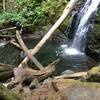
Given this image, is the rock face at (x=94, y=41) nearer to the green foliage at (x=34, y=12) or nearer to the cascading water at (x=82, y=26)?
the cascading water at (x=82, y=26)

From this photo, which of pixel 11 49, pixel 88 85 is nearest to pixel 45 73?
pixel 88 85

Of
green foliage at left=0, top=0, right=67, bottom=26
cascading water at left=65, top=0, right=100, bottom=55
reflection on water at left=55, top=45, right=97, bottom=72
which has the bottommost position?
reflection on water at left=55, top=45, right=97, bottom=72

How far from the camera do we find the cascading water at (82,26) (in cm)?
1445

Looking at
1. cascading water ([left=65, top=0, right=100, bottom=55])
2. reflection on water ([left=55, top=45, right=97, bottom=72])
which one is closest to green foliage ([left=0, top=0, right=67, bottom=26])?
cascading water ([left=65, top=0, right=100, bottom=55])

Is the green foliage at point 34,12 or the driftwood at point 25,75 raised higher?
the green foliage at point 34,12

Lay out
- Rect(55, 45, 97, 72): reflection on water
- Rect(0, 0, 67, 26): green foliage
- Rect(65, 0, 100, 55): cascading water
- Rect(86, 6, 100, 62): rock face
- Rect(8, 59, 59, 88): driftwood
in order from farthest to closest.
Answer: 1. Rect(0, 0, 67, 26): green foliage
2. Rect(65, 0, 100, 55): cascading water
3. Rect(86, 6, 100, 62): rock face
4. Rect(55, 45, 97, 72): reflection on water
5. Rect(8, 59, 59, 88): driftwood

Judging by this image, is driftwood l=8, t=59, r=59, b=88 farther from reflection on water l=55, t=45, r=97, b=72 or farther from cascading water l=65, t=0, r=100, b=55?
cascading water l=65, t=0, r=100, b=55

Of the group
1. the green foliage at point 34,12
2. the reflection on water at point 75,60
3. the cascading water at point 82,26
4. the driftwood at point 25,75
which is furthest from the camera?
the green foliage at point 34,12

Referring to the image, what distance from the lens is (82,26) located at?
1563 centimetres

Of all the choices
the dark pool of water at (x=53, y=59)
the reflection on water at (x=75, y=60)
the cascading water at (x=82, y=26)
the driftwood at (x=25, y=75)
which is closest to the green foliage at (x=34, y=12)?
the cascading water at (x=82, y=26)

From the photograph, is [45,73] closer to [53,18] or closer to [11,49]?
[11,49]

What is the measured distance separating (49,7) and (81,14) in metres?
2.30

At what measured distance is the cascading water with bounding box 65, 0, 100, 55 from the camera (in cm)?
1445

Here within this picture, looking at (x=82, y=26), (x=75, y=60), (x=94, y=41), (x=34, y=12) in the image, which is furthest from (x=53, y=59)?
(x=34, y=12)
